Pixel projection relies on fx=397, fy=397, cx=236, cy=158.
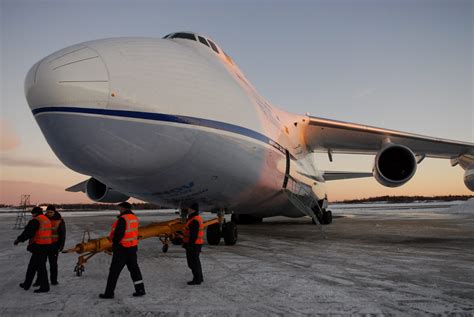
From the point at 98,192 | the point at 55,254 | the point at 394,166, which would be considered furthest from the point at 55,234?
the point at 394,166

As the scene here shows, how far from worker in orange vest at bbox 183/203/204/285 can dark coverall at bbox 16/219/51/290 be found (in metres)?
1.72

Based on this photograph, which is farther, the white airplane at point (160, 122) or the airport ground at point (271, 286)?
the white airplane at point (160, 122)

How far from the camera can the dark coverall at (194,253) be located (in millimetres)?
4988

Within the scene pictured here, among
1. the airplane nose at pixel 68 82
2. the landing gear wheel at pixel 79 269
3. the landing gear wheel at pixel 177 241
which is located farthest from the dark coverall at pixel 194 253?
the landing gear wheel at pixel 177 241

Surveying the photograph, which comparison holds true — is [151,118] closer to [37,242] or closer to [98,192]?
[37,242]

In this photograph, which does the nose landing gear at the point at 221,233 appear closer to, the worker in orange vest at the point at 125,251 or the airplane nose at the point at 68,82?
the worker in orange vest at the point at 125,251

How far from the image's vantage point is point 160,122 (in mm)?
5199

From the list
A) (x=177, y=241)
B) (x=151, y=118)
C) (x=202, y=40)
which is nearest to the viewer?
(x=151, y=118)

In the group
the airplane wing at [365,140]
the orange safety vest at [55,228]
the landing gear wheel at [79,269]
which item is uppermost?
the airplane wing at [365,140]

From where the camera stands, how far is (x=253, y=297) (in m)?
4.24

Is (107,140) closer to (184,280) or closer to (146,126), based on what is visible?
(146,126)

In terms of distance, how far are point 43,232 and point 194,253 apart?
196 centimetres

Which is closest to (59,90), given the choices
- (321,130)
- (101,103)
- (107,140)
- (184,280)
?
(101,103)

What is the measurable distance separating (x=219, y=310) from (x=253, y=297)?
594 millimetres
